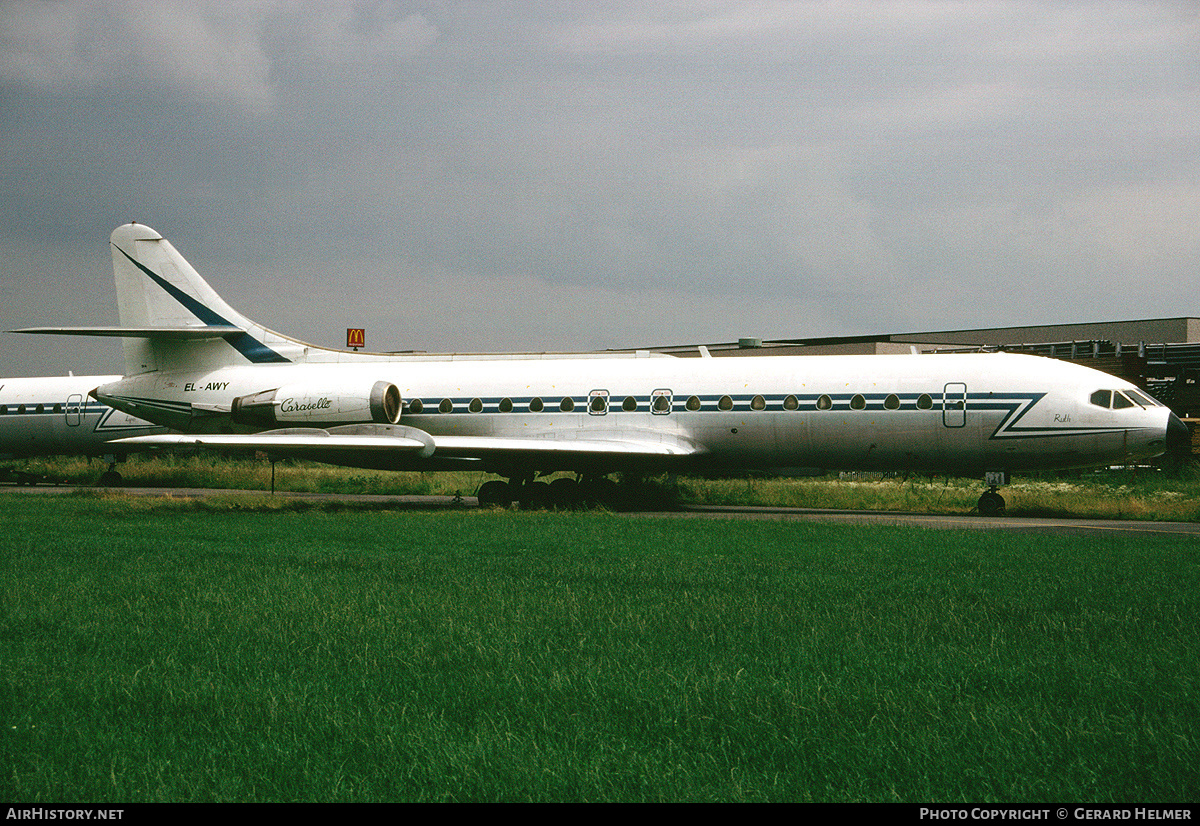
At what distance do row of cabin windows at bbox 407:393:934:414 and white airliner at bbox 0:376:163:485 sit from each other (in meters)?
14.1

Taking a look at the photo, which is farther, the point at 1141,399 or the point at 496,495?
the point at 496,495

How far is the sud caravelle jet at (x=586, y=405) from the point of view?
20.9m

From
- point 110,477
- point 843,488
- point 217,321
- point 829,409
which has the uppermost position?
point 217,321

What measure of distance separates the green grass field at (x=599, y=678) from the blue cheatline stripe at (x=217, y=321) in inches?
599

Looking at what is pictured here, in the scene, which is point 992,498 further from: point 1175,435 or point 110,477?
point 110,477

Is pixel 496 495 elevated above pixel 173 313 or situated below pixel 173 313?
below

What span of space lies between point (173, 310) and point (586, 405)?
10465 millimetres

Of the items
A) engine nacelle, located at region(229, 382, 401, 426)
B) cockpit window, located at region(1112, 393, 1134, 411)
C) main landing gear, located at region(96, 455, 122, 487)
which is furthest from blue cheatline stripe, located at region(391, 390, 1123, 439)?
main landing gear, located at region(96, 455, 122, 487)

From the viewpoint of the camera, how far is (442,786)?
14.7 ft

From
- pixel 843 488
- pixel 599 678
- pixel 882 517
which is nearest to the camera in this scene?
pixel 599 678

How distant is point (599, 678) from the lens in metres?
6.18

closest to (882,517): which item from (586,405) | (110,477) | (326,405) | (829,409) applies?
(829,409)

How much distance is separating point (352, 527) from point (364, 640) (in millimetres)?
8862

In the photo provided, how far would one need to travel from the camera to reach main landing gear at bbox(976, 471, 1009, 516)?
2098cm
